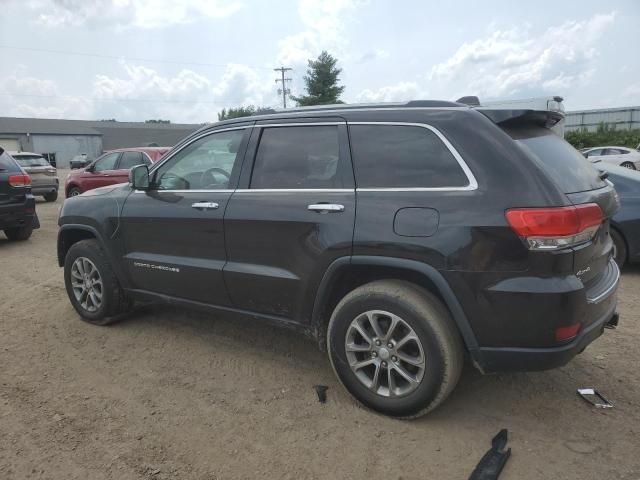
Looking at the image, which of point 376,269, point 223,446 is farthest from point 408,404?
point 223,446

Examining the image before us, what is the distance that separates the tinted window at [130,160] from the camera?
466 inches

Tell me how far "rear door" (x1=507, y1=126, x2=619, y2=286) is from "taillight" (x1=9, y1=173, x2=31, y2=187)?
26.4 feet

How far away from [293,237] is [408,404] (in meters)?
1.22

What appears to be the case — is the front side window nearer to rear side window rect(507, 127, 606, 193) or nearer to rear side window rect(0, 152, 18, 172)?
rear side window rect(507, 127, 606, 193)

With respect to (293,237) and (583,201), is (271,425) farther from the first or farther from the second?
(583,201)

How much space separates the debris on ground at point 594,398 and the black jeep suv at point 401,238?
54 cm

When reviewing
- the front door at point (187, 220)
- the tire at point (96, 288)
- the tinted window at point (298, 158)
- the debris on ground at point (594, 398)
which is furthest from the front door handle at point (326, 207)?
the tire at point (96, 288)

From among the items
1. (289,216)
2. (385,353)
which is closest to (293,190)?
(289,216)

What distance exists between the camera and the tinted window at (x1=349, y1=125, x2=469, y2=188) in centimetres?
283

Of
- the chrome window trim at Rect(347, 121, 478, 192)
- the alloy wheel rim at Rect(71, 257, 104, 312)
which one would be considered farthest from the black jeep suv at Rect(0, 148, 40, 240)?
the chrome window trim at Rect(347, 121, 478, 192)

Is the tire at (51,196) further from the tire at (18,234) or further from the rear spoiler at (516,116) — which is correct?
the rear spoiler at (516,116)

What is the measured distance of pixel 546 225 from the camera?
99.1 inches

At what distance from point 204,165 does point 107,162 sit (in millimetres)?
10088

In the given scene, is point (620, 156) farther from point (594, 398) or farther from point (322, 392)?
point (322, 392)
